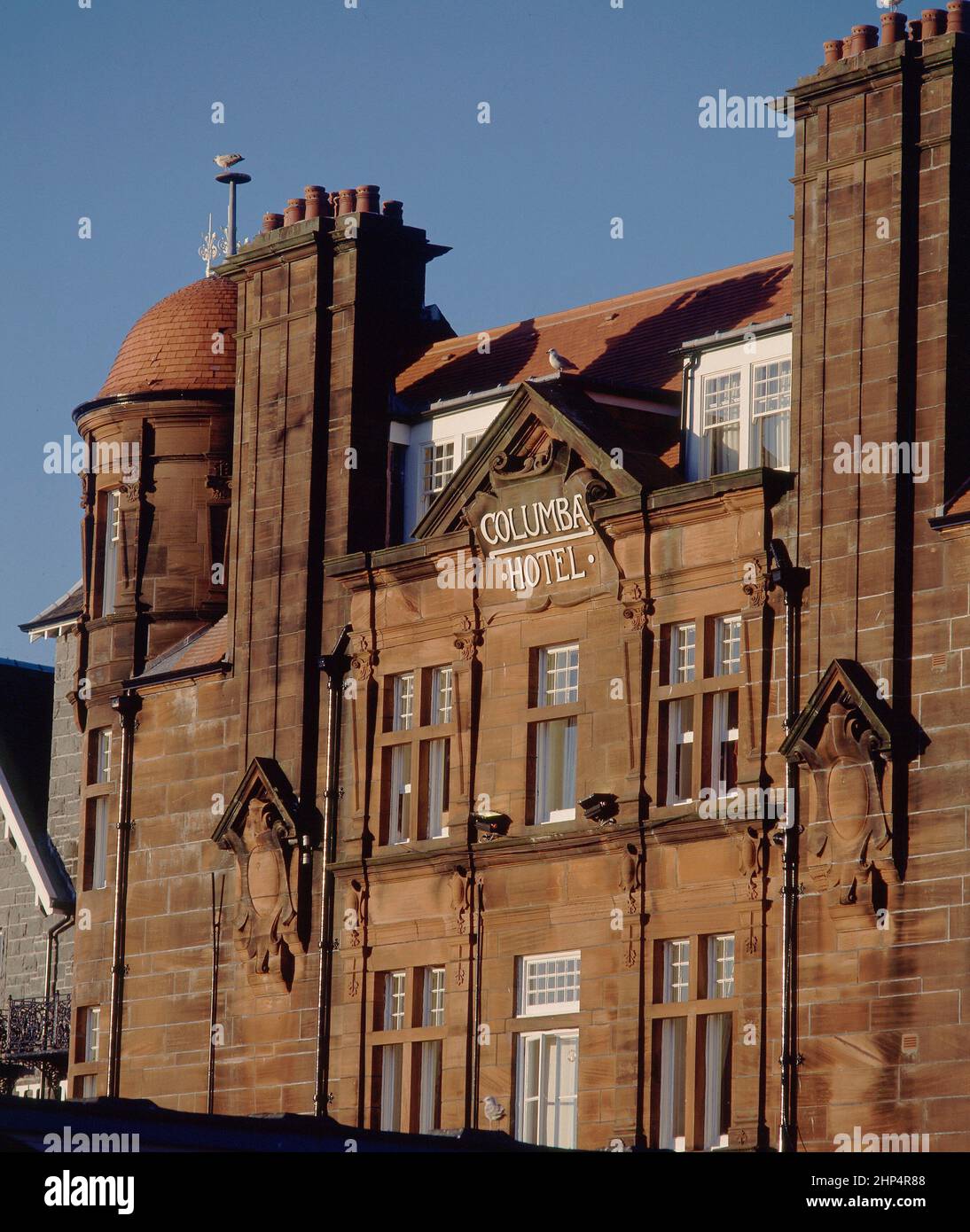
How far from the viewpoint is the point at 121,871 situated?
5516 centimetres

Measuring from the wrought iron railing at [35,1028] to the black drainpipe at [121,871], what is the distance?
646cm

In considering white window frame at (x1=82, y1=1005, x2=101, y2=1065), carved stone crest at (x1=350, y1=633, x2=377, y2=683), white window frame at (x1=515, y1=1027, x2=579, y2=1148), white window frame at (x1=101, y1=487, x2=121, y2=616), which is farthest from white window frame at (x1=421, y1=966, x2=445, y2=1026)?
white window frame at (x1=101, y1=487, x2=121, y2=616)

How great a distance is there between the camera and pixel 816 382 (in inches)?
1804

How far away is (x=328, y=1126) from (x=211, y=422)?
20.6 meters

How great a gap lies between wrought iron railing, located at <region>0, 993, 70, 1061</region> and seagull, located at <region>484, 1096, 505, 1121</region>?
607 inches

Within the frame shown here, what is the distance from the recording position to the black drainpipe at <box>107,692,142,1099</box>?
179 feet

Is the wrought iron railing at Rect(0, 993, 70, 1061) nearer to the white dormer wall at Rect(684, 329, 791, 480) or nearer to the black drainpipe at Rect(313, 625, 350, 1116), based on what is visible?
the black drainpipe at Rect(313, 625, 350, 1116)

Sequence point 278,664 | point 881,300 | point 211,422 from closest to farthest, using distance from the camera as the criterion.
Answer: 1. point 881,300
2. point 278,664
3. point 211,422

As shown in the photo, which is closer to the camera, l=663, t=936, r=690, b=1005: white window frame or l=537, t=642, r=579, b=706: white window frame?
l=663, t=936, r=690, b=1005: white window frame

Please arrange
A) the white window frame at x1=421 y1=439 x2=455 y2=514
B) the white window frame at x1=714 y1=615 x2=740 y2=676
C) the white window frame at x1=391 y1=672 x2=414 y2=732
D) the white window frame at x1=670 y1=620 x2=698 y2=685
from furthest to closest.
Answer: the white window frame at x1=421 y1=439 x2=455 y2=514 → the white window frame at x1=391 y1=672 x2=414 y2=732 → the white window frame at x1=670 y1=620 x2=698 y2=685 → the white window frame at x1=714 y1=615 x2=740 y2=676

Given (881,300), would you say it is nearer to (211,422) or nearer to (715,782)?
(715,782)

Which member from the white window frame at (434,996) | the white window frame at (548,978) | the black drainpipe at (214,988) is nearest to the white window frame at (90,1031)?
the black drainpipe at (214,988)
